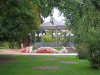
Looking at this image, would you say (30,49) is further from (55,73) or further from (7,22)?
(55,73)

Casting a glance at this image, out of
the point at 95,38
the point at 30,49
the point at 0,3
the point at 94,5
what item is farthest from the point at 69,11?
the point at 30,49

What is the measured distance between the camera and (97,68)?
Result: 2034cm

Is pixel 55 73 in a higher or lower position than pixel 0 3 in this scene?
lower

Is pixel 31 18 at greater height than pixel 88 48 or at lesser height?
greater

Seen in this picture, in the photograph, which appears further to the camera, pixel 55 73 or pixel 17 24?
pixel 17 24

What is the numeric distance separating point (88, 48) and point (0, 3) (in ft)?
33.1

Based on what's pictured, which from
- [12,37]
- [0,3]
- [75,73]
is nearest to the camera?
[0,3]

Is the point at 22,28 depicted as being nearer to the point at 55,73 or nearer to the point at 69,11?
the point at 55,73

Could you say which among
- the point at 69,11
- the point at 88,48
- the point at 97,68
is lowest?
the point at 97,68

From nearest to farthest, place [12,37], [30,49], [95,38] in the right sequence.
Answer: [95,38] < [12,37] < [30,49]

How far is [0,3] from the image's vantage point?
1173 cm

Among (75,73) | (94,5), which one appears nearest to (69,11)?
(94,5)

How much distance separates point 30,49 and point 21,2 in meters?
30.9

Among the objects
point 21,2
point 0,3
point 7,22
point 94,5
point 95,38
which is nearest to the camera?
point 94,5
